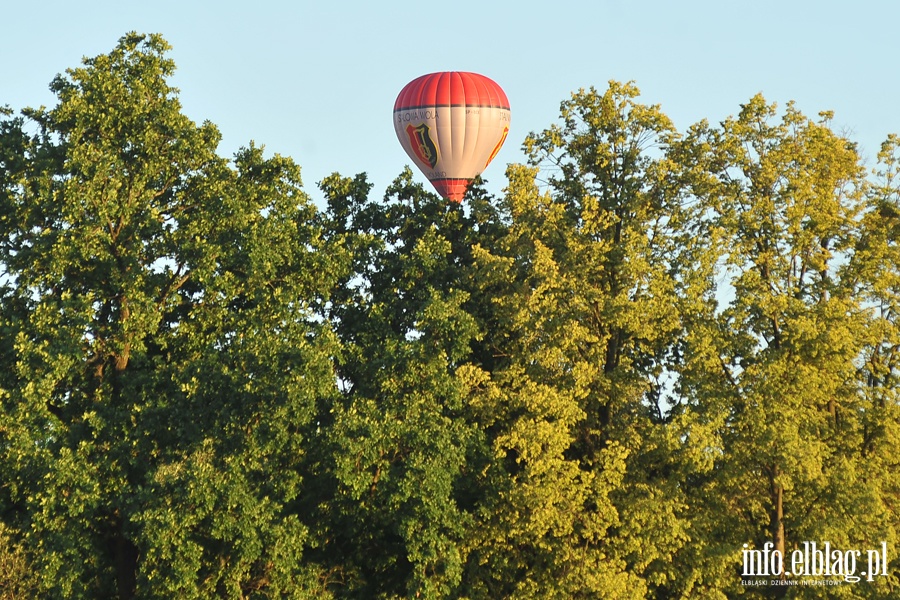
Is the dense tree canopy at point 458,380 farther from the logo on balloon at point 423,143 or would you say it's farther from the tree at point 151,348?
the logo on balloon at point 423,143

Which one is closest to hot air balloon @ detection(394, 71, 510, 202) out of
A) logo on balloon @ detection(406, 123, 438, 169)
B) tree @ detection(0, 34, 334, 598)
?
logo on balloon @ detection(406, 123, 438, 169)

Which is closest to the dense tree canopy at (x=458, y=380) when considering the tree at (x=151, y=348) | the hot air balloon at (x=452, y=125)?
the tree at (x=151, y=348)

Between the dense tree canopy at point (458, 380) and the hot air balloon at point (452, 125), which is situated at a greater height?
the hot air balloon at point (452, 125)

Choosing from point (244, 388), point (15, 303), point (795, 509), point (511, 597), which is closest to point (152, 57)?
point (15, 303)

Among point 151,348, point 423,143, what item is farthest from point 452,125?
point 151,348

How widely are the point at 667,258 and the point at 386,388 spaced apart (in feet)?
29.2

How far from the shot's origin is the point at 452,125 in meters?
74.5

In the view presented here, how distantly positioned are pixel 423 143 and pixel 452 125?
1.75m

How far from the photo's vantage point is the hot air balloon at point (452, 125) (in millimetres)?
74500

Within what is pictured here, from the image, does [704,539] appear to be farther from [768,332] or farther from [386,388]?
[386,388]

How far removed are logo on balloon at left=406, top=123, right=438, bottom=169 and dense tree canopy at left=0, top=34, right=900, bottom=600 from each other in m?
26.4

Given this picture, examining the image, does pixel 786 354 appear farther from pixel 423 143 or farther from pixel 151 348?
pixel 423 143

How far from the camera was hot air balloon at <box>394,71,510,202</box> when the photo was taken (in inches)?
2933

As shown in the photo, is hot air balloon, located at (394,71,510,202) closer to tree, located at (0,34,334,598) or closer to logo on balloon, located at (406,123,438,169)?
logo on balloon, located at (406,123,438,169)
